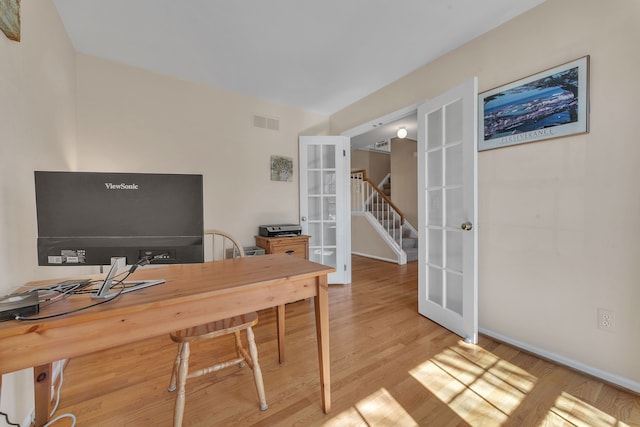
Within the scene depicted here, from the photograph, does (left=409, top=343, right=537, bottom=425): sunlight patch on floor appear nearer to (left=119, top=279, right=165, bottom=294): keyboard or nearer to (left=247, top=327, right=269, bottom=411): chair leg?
(left=247, top=327, right=269, bottom=411): chair leg

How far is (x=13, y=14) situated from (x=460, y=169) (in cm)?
286

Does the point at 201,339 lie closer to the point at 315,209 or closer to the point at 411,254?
the point at 315,209

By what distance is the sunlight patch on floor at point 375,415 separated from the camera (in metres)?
1.30

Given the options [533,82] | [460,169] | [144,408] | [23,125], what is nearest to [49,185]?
[23,125]

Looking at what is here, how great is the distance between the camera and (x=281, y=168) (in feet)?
11.6

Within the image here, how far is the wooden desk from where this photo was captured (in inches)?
29.9

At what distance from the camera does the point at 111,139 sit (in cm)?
250

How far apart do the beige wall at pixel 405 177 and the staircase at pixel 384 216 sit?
15.9 inches

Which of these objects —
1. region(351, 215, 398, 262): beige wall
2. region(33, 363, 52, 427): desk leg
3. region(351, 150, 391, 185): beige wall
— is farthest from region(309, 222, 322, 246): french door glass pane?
region(351, 150, 391, 185): beige wall

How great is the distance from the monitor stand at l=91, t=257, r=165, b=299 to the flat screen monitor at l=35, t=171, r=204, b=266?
2 cm

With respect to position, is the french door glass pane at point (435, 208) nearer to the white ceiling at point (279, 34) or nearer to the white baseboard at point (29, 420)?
the white ceiling at point (279, 34)

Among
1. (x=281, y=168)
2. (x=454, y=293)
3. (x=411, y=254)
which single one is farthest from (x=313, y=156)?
(x=411, y=254)

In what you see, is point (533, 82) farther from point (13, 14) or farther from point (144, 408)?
point (144, 408)

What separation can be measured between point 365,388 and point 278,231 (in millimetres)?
1962
